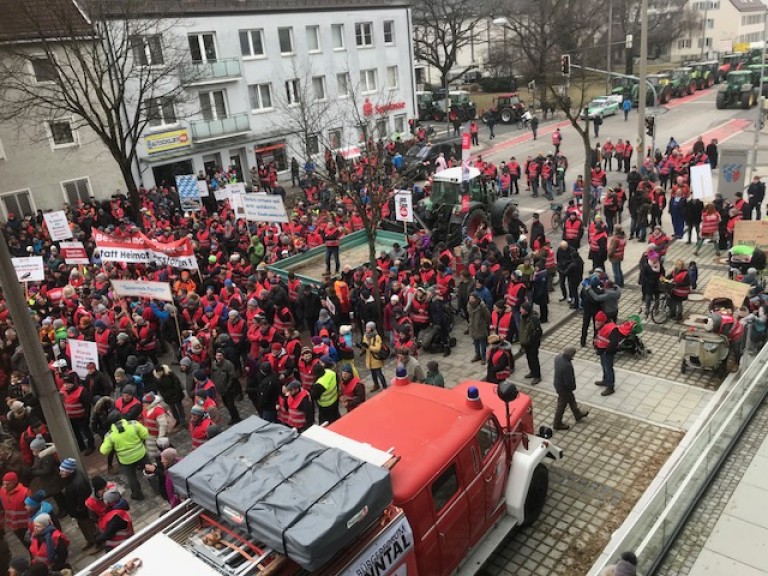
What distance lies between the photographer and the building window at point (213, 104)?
32.3 meters

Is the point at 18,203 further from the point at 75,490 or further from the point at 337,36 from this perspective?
the point at 75,490

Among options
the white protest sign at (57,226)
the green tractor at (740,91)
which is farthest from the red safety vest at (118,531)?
the green tractor at (740,91)

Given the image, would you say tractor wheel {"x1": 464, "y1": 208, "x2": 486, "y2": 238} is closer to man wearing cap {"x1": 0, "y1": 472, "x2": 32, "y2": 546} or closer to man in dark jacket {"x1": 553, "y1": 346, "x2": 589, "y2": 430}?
man in dark jacket {"x1": 553, "y1": 346, "x2": 589, "y2": 430}

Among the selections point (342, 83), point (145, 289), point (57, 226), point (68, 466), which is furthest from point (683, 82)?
point (68, 466)

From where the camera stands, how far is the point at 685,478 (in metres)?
8.09

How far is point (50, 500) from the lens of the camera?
31.9ft

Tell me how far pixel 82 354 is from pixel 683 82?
4955 centimetres

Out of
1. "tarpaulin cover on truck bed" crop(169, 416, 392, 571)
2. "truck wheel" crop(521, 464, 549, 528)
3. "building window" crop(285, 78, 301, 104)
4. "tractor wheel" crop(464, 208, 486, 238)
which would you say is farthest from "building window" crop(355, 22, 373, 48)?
"tarpaulin cover on truck bed" crop(169, 416, 392, 571)

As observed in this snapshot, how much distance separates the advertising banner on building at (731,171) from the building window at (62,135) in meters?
25.2

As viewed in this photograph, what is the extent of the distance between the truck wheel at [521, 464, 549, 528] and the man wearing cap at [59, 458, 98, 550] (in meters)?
6.02

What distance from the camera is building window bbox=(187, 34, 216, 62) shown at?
3133cm

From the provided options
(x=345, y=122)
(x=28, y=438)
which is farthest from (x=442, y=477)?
(x=345, y=122)

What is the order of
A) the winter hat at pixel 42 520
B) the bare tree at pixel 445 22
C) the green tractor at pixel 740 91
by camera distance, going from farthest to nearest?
the bare tree at pixel 445 22, the green tractor at pixel 740 91, the winter hat at pixel 42 520

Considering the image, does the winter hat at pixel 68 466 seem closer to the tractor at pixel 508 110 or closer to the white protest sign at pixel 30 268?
the white protest sign at pixel 30 268
